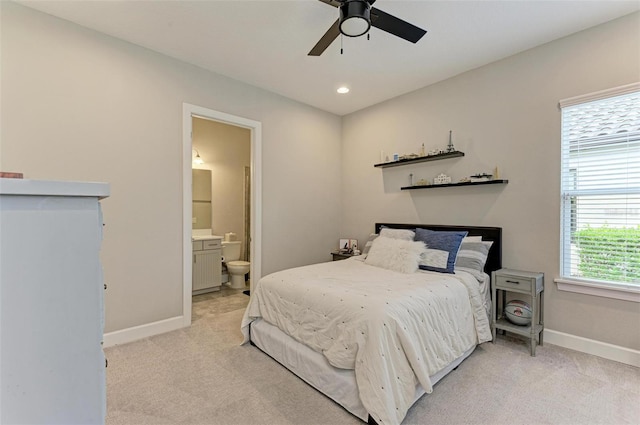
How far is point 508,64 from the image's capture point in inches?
117

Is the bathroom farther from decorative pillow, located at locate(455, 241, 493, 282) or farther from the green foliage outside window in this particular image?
the green foliage outside window

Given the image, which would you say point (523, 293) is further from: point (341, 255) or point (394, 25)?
point (394, 25)

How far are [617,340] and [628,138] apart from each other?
1632 mm

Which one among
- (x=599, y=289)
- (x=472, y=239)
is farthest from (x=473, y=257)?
(x=599, y=289)

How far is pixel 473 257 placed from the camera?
2861mm

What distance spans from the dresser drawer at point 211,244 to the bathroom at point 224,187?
12.8 inches

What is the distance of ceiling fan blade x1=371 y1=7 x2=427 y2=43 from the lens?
72.3 inches

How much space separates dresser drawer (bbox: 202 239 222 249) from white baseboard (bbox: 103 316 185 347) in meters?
1.51

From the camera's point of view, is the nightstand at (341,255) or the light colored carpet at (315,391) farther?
the nightstand at (341,255)

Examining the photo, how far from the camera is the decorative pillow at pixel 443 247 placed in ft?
9.03

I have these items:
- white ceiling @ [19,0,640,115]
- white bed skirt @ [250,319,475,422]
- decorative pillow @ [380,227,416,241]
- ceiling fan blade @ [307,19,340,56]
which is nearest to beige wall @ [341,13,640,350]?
white ceiling @ [19,0,640,115]

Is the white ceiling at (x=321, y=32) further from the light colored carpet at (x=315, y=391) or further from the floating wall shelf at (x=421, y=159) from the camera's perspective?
the light colored carpet at (x=315, y=391)

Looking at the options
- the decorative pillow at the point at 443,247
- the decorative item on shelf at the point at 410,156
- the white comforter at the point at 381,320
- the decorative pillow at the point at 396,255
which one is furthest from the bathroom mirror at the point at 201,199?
the decorative pillow at the point at 443,247

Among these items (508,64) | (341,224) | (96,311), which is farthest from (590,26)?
(96,311)
